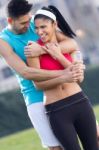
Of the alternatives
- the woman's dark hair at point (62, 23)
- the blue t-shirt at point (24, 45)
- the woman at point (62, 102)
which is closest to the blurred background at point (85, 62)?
the blue t-shirt at point (24, 45)

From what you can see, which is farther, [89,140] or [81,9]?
[81,9]

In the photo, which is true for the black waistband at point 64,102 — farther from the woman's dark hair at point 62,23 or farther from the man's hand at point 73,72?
the woman's dark hair at point 62,23

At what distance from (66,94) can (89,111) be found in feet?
0.67

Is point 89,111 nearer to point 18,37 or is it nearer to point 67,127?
point 67,127

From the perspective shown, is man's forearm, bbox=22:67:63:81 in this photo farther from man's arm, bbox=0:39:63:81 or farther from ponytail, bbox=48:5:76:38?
ponytail, bbox=48:5:76:38

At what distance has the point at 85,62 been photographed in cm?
3522

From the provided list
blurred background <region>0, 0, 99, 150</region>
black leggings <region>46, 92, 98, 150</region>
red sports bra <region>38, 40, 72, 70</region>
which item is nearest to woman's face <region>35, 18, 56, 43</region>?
red sports bra <region>38, 40, 72, 70</region>

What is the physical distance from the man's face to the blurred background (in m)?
15.2

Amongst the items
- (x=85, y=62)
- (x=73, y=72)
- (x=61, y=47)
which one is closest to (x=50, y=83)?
(x=73, y=72)

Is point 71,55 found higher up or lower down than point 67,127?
higher up

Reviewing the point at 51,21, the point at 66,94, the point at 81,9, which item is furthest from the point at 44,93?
the point at 81,9

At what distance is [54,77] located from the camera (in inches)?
197

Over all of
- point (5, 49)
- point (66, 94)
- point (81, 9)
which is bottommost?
point (81, 9)

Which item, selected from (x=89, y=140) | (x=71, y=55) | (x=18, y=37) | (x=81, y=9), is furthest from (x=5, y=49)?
(x=81, y=9)
